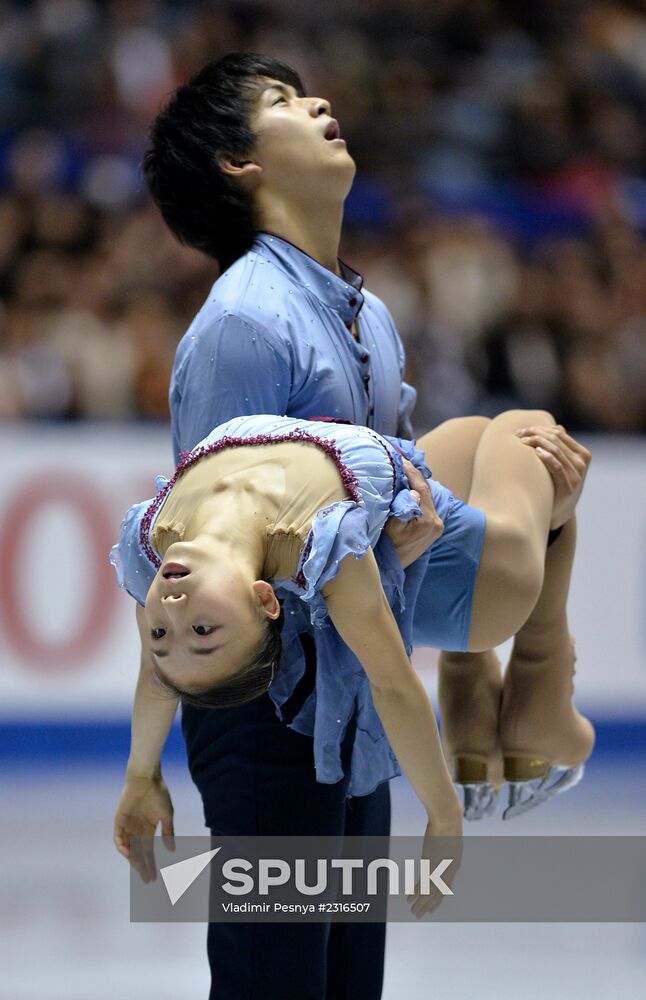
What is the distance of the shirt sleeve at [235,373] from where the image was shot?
7.63 feet

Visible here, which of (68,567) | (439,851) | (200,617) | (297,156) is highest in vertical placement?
(297,156)

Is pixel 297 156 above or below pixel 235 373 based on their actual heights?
above

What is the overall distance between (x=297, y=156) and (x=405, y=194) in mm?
4292

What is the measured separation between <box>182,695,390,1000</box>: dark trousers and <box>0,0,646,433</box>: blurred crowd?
3.22 meters

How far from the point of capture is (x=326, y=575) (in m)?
2.03

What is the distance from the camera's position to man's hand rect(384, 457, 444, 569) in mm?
2215

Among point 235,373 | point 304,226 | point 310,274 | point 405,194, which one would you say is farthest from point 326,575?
point 405,194

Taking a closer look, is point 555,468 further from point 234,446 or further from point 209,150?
point 209,150

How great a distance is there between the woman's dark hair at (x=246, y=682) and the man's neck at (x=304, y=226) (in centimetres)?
74

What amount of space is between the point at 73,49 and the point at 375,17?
1715mm

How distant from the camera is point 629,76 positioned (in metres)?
7.80

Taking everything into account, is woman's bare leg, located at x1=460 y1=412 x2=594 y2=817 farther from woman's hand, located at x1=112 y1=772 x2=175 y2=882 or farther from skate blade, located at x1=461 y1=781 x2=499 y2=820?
woman's hand, located at x1=112 y1=772 x2=175 y2=882

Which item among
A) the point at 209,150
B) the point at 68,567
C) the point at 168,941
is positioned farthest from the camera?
the point at 68,567

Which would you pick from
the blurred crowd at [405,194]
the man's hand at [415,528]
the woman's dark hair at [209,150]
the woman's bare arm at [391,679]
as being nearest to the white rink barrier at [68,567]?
the blurred crowd at [405,194]
